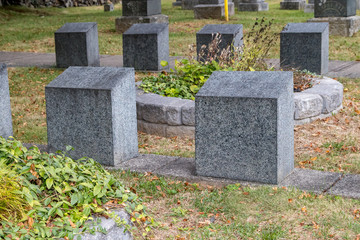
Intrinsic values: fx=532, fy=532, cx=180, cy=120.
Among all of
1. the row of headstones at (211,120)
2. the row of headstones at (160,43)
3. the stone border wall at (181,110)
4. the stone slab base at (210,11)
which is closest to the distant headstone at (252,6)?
the stone slab base at (210,11)

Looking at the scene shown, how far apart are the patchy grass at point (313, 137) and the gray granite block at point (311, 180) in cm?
48

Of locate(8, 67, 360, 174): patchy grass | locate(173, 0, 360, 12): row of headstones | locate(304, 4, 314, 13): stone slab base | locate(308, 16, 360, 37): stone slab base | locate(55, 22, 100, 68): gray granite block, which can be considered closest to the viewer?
locate(8, 67, 360, 174): patchy grass

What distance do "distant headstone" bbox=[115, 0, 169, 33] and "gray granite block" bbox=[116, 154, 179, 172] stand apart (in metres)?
10.2

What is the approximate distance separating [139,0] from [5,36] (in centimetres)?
407

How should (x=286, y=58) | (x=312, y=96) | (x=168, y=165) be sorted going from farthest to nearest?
(x=286, y=58), (x=312, y=96), (x=168, y=165)

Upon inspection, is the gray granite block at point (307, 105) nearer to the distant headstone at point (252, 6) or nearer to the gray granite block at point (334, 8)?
the gray granite block at point (334, 8)

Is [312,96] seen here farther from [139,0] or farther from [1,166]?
[139,0]

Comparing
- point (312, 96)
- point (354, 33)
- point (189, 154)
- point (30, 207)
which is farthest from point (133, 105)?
point (354, 33)

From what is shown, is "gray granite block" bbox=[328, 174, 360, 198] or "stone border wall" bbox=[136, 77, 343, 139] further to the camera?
"stone border wall" bbox=[136, 77, 343, 139]

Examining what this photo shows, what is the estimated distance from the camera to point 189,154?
212 inches

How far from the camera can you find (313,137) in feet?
19.4

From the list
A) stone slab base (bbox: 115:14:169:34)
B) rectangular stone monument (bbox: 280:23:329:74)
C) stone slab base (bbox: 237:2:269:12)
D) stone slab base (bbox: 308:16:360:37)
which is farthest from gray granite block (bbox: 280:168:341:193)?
stone slab base (bbox: 237:2:269:12)

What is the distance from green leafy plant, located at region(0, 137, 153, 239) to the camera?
2.99 metres

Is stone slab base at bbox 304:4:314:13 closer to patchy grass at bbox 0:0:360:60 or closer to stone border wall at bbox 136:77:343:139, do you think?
patchy grass at bbox 0:0:360:60
